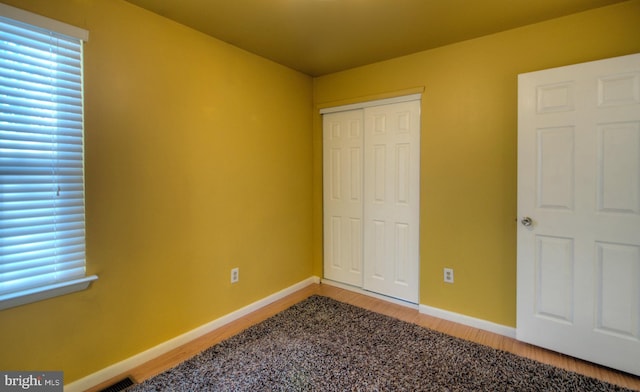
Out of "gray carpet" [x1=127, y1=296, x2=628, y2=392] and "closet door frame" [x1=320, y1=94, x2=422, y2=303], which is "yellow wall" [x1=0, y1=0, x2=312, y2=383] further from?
"closet door frame" [x1=320, y1=94, x2=422, y2=303]

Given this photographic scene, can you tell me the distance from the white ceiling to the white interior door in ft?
1.53

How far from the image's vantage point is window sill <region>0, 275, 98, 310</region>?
1507mm

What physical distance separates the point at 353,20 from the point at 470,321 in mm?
2503

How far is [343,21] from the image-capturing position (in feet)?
7.00

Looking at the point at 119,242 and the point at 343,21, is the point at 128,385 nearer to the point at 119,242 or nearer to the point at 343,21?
the point at 119,242

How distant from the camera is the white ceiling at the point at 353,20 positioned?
1926 mm

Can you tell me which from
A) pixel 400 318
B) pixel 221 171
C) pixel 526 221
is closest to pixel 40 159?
pixel 221 171

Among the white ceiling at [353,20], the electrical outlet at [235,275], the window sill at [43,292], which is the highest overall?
the white ceiling at [353,20]

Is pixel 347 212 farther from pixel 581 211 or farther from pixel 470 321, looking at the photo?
pixel 581 211

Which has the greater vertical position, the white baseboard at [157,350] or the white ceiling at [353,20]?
the white ceiling at [353,20]

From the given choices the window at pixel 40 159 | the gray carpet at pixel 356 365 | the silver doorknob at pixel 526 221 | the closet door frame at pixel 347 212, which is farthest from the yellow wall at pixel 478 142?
the window at pixel 40 159

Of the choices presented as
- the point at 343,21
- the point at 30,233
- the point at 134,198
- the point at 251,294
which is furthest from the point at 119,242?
the point at 343,21

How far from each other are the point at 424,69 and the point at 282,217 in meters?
1.91

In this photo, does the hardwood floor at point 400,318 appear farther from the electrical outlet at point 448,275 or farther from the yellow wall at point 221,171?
the electrical outlet at point 448,275
